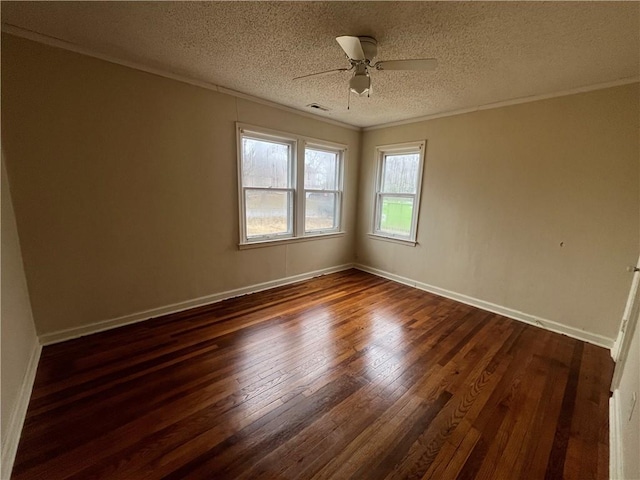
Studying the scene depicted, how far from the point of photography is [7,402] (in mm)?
1442

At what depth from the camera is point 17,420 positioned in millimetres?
1525

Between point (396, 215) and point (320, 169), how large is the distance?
1439 mm

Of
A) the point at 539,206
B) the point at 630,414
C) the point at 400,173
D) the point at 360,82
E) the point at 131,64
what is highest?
the point at 131,64

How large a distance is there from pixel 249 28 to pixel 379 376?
8.81ft

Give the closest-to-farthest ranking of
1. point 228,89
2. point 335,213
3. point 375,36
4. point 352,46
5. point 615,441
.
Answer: point 615,441, point 352,46, point 375,36, point 228,89, point 335,213

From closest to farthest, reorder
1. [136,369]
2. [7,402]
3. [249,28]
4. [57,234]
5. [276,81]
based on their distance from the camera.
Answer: [7,402], [249,28], [136,369], [57,234], [276,81]

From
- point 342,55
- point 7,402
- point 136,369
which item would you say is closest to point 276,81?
point 342,55

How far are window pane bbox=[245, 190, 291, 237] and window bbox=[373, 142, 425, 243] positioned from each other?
5.31ft

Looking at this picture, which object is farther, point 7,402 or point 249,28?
point 249,28

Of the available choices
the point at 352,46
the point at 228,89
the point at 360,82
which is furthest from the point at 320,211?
the point at 352,46

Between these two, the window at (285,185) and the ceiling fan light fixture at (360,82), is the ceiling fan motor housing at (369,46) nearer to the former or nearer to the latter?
the ceiling fan light fixture at (360,82)

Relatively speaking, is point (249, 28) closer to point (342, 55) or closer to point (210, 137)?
point (342, 55)

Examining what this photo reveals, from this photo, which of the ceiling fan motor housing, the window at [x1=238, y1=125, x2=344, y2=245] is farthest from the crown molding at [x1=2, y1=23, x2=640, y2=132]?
the ceiling fan motor housing

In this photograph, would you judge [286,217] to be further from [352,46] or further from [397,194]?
[352,46]
